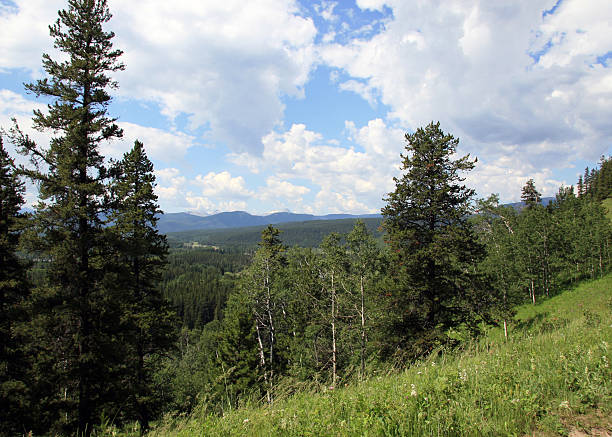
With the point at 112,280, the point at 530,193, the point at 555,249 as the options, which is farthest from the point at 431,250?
the point at 530,193

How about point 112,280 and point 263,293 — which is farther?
point 263,293

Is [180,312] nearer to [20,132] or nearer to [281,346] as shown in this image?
[281,346]

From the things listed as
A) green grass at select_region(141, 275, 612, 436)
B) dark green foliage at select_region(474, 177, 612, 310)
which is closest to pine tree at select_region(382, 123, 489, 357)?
green grass at select_region(141, 275, 612, 436)

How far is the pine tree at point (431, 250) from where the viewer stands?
13.5 metres

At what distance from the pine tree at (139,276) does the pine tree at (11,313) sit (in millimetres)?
3316

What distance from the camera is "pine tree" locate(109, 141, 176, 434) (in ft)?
39.4

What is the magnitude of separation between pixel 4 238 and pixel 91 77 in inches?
326

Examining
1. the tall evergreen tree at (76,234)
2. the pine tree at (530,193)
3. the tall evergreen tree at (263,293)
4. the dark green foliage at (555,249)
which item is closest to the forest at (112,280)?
the tall evergreen tree at (76,234)

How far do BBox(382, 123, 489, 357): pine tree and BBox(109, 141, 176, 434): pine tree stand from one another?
489 inches

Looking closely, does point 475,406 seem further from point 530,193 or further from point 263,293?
point 530,193

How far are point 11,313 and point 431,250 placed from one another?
17875 millimetres

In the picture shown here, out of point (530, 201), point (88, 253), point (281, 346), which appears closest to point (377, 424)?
point (88, 253)

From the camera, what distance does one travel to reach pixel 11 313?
11.0 meters

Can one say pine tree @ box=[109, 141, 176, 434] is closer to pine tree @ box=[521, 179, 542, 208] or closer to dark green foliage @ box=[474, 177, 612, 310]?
dark green foliage @ box=[474, 177, 612, 310]
